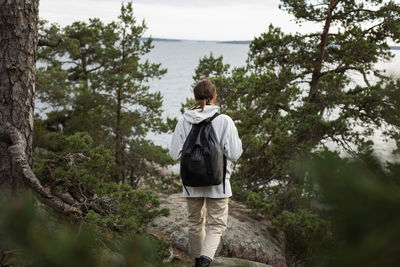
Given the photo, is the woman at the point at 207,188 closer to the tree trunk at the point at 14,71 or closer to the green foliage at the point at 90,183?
the green foliage at the point at 90,183

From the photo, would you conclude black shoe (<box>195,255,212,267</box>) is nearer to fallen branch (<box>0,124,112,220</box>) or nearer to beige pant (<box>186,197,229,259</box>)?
beige pant (<box>186,197,229,259</box>)

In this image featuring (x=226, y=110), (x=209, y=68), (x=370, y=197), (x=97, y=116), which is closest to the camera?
(x=370, y=197)

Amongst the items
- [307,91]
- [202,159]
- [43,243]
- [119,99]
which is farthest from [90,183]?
[119,99]

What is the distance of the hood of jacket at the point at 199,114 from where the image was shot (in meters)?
3.92

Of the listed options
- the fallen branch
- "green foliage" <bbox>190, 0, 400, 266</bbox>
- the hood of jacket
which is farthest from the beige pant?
"green foliage" <bbox>190, 0, 400, 266</bbox>

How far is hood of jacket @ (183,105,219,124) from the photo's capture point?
12.9 feet

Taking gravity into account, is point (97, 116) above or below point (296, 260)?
above

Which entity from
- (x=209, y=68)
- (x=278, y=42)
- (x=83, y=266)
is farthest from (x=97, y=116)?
→ (x=83, y=266)

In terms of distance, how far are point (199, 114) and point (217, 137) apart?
32 centimetres

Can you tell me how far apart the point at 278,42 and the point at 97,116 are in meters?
5.93

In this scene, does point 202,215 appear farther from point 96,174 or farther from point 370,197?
point 370,197

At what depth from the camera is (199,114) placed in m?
3.96

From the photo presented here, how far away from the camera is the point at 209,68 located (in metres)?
12.0

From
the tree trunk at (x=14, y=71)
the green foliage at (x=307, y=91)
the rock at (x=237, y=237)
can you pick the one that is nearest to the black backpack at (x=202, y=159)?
the tree trunk at (x=14, y=71)
